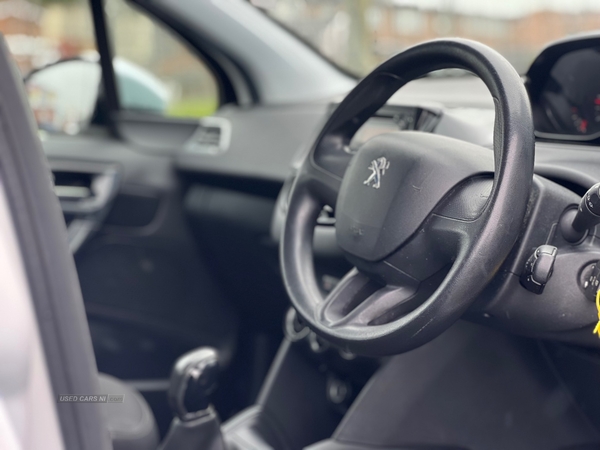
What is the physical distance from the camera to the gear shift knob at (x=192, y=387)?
1.35 m

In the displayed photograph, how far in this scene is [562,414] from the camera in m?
1.31

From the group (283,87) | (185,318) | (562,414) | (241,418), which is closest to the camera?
(562,414)

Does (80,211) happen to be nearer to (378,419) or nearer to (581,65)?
(378,419)

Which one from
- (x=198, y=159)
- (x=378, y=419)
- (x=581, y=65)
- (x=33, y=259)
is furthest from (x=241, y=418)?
(x=33, y=259)

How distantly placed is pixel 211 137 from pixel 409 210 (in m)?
1.34

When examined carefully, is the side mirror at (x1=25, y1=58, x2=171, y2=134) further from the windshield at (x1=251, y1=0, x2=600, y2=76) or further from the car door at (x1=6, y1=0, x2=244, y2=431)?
the windshield at (x1=251, y1=0, x2=600, y2=76)

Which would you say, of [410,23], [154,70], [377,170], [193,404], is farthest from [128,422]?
[154,70]

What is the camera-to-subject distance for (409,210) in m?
1.00

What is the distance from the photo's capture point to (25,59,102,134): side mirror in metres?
2.31

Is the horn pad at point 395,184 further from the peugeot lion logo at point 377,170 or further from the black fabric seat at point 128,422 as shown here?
the black fabric seat at point 128,422

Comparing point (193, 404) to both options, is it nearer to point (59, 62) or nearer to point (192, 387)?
point (192, 387)

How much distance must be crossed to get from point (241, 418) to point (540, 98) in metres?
0.95

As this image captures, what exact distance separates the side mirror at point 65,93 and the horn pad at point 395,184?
1459 mm

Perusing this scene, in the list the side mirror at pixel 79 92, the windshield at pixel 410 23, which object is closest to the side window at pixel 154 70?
the side mirror at pixel 79 92
